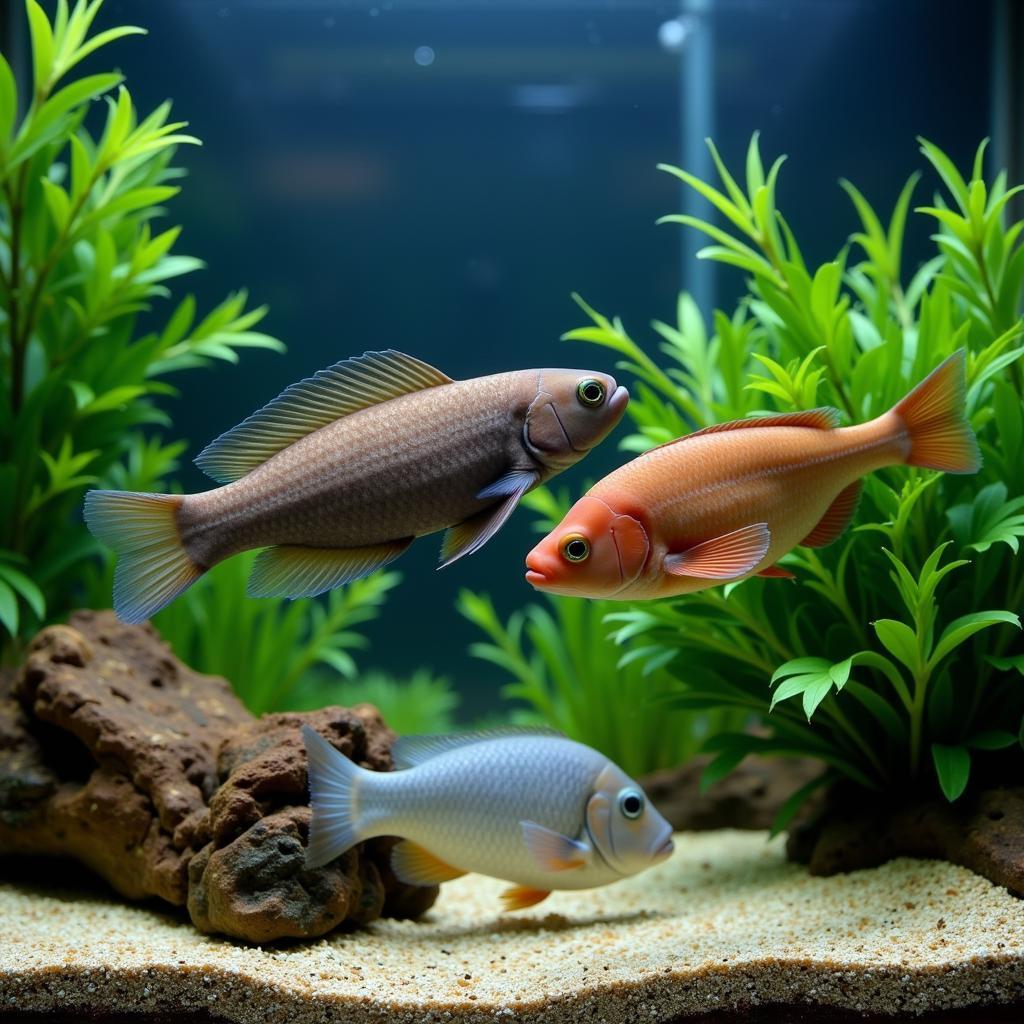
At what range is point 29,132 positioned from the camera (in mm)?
3004

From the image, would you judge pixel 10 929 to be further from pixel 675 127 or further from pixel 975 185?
pixel 675 127

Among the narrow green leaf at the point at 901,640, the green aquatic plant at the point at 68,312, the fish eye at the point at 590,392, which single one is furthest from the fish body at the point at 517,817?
the green aquatic plant at the point at 68,312

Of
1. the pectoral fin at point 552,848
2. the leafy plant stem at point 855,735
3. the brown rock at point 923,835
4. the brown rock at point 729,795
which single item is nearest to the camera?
the brown rock at point 923,835

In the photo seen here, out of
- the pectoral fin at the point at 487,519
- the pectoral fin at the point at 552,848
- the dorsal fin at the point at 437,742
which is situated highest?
the pectoral fin at the point at 487,519

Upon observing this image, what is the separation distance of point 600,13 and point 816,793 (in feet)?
12.9

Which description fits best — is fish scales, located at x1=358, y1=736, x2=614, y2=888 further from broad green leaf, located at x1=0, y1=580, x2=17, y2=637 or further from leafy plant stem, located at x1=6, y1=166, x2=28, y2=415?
leafy plant stem, located at x1=6, y1=166, x2=28, y2=415

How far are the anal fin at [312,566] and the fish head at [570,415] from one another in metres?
0.31

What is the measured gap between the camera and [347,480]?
5.81 ft

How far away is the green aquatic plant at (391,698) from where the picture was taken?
4.58 m

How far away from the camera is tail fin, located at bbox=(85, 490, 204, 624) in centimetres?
Result: 172

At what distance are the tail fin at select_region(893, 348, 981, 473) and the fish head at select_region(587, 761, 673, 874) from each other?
1.22 meters

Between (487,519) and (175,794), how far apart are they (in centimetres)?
143

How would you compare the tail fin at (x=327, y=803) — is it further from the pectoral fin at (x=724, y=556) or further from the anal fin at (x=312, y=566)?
the pectoral fin at (x=724, y=556)

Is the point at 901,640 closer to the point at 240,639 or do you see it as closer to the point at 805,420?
the point at 805,420
